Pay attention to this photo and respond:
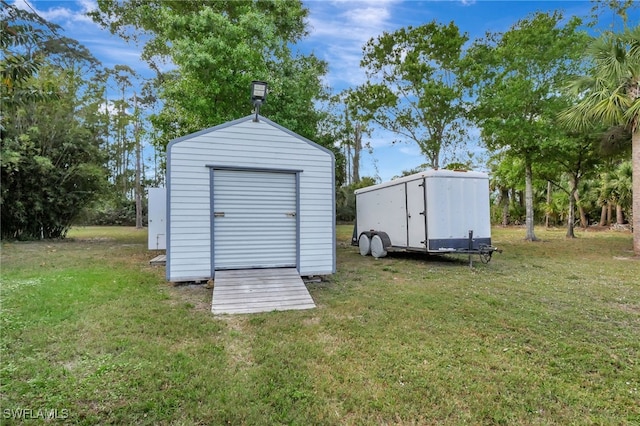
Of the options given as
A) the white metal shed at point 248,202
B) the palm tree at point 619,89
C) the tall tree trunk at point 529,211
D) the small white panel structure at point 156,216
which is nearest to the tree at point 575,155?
the tall tree trunk at point 529,211

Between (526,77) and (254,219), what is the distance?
40.2 feet

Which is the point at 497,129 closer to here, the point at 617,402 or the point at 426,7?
the point at 426,7

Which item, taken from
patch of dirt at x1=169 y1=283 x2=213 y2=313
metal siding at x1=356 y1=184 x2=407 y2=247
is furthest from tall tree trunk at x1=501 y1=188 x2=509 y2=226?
patch of dirt at x1=169 y1=283 x2=213 y2=313

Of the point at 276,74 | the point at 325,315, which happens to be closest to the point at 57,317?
the point at 325,315

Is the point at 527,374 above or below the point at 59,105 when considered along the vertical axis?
below

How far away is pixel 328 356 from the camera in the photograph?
310 cm

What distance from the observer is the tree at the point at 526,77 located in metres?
12.0

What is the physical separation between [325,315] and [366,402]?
191 cm

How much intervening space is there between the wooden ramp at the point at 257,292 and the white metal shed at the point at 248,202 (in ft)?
1.13

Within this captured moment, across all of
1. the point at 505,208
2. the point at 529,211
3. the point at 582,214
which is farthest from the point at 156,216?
the point at 505,208

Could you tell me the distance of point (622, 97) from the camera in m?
8.77

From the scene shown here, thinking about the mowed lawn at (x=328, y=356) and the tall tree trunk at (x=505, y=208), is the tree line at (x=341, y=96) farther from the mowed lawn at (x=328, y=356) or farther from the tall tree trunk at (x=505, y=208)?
the tall tree trunk at (x=505, y=208)

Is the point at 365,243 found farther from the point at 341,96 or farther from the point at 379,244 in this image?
the point at 341,96

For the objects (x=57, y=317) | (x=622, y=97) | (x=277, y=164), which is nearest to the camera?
(x=57, y=317)
